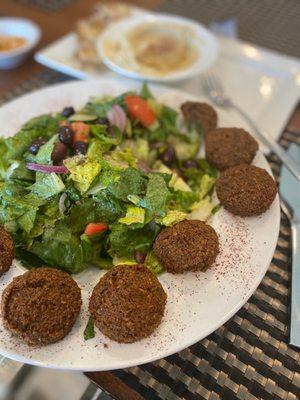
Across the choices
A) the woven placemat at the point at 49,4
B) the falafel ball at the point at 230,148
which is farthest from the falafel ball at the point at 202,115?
the woven placemat at the point at 49,4

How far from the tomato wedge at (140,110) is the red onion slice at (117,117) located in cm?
9

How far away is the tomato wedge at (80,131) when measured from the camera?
202cm

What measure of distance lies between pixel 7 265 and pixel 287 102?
87.2 inches

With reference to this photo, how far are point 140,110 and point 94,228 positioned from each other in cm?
87

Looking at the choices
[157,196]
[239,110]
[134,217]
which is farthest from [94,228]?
[239,110]

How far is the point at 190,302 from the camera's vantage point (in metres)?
1.48

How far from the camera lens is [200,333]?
138 centimetres

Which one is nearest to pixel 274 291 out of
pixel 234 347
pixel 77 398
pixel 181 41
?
pixel 234 347

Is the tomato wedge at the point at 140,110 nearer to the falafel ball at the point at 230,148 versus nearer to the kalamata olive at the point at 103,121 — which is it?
the kalamata olive at the point at 103,121

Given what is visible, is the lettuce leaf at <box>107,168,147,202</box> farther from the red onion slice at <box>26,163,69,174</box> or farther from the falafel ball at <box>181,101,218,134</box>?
the falafel ball at <box>181,101,218,134</box>

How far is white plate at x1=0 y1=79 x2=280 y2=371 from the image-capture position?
1.32m

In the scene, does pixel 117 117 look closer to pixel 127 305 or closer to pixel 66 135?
pixel 66 135

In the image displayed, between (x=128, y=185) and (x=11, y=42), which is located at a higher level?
(x=128, y=185)

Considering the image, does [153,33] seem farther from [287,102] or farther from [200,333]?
[200,333]
